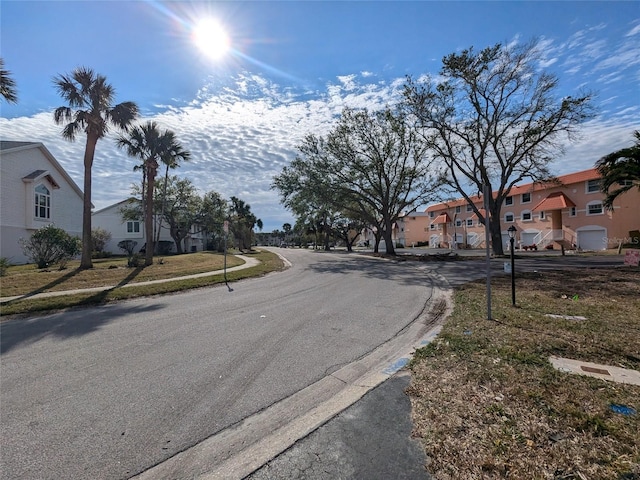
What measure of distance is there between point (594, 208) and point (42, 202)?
50435 mm

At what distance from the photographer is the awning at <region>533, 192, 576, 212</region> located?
35719 mm

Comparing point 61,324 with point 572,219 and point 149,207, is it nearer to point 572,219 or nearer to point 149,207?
point 149,207

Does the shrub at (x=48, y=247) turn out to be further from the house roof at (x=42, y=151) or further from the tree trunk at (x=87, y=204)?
the house roof at (x=42, y=151)

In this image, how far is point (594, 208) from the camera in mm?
33812

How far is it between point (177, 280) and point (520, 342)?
1279cm

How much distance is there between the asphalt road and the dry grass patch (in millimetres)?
1434

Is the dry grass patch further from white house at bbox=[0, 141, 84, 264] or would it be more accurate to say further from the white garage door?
the white garage door

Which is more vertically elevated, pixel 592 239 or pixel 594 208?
pixel 594 208

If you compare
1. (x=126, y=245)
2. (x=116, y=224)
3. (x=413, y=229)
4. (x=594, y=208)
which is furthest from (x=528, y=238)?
(x=116, y=224)

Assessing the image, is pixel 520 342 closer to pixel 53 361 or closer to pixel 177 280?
pixel 53 361

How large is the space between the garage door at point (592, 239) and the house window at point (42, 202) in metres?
49.8

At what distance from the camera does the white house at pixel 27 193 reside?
22266mm

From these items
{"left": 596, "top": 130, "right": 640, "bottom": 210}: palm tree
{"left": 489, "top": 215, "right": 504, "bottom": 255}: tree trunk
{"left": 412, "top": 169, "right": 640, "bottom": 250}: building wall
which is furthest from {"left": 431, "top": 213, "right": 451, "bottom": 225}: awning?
A: {"left": 596, "top": 130, "right": 640, "bottom": 210}: palm tree

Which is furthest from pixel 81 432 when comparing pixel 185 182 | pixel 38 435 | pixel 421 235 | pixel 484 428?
pixel 421 235
